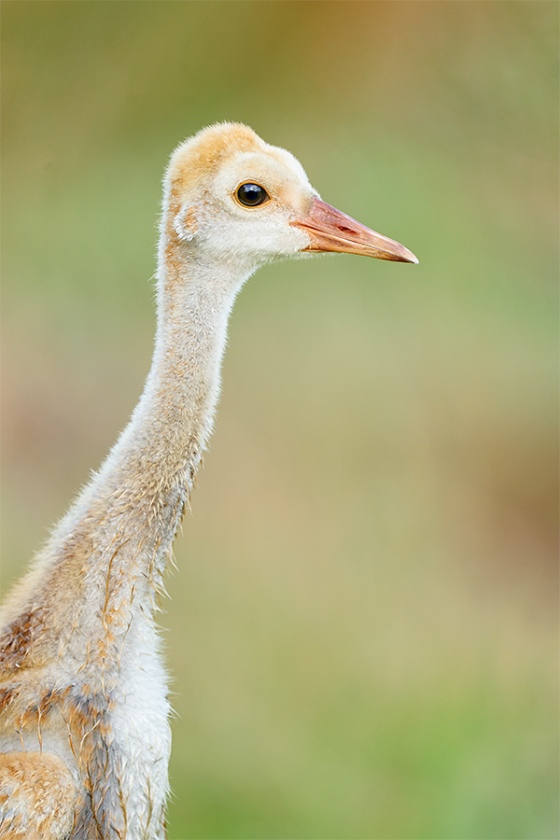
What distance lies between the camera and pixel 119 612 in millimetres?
2109

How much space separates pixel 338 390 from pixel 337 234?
2999mm

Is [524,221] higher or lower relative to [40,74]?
higher

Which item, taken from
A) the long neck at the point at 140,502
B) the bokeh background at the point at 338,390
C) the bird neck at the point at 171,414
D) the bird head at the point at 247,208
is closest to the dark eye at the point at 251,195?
the bird head at the point at 247,208

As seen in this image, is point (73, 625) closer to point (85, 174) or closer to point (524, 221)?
point (85, 174)

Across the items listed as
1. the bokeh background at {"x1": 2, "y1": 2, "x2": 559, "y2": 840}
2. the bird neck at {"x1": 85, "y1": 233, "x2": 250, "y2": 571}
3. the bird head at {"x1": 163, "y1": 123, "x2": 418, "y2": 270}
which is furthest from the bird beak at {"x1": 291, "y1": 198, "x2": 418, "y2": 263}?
the bokeh background at {"x1": 2, "y1": 2, "x2": 559, "y2": 840}

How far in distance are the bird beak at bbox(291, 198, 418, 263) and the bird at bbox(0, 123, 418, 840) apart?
7 centimetres

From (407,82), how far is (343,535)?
89.7 inches

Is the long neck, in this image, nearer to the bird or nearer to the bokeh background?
the bird

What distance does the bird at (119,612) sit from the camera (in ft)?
6.82

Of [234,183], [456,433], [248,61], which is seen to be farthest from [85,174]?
[234,183]

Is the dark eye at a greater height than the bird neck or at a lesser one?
greater

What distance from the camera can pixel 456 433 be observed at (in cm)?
550

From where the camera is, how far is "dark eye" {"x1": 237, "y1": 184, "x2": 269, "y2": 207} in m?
2.31

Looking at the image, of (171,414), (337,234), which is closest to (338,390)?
(337,234)
